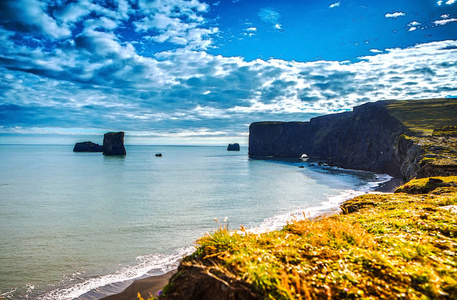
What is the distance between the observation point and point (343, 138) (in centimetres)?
12469

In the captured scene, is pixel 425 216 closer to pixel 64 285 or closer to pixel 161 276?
pixel 161 276

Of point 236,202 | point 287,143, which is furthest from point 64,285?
point 287,143

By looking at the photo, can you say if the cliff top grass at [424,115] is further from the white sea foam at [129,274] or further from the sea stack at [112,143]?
the sea stack at [112,143]

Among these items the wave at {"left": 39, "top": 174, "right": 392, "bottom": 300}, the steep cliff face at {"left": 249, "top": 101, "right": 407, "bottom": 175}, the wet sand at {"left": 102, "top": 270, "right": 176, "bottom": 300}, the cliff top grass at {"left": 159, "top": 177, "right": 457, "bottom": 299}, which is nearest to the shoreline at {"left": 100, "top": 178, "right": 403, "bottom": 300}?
the wet sand at {"left": 102, "top": 270, "right": 176, "bottom": 300}

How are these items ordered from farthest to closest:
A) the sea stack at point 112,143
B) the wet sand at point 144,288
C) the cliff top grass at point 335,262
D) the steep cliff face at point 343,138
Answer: the sea stack at point 112,143 < the steep cliff face at point 343,138 < the wet sand at point 144,288 < the cliff top grass at point 335,262

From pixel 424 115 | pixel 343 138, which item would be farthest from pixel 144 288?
pixel 343 138

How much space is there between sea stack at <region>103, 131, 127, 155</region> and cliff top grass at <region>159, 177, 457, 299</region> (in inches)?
6533

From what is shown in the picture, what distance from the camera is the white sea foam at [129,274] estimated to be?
39.4 ft

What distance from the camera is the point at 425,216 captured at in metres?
7.56

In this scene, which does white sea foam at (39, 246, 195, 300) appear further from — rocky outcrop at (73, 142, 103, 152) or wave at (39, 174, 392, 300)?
rocky outcrop at (73, 142, 103, 152)

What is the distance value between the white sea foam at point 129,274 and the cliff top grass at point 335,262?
29.1 feet

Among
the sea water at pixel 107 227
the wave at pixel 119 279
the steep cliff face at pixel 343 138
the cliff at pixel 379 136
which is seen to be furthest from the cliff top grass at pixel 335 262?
the steep cliff face at pixel 343 138

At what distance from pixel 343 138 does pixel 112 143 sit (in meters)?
135

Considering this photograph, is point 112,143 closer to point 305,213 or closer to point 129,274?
point 305,213
